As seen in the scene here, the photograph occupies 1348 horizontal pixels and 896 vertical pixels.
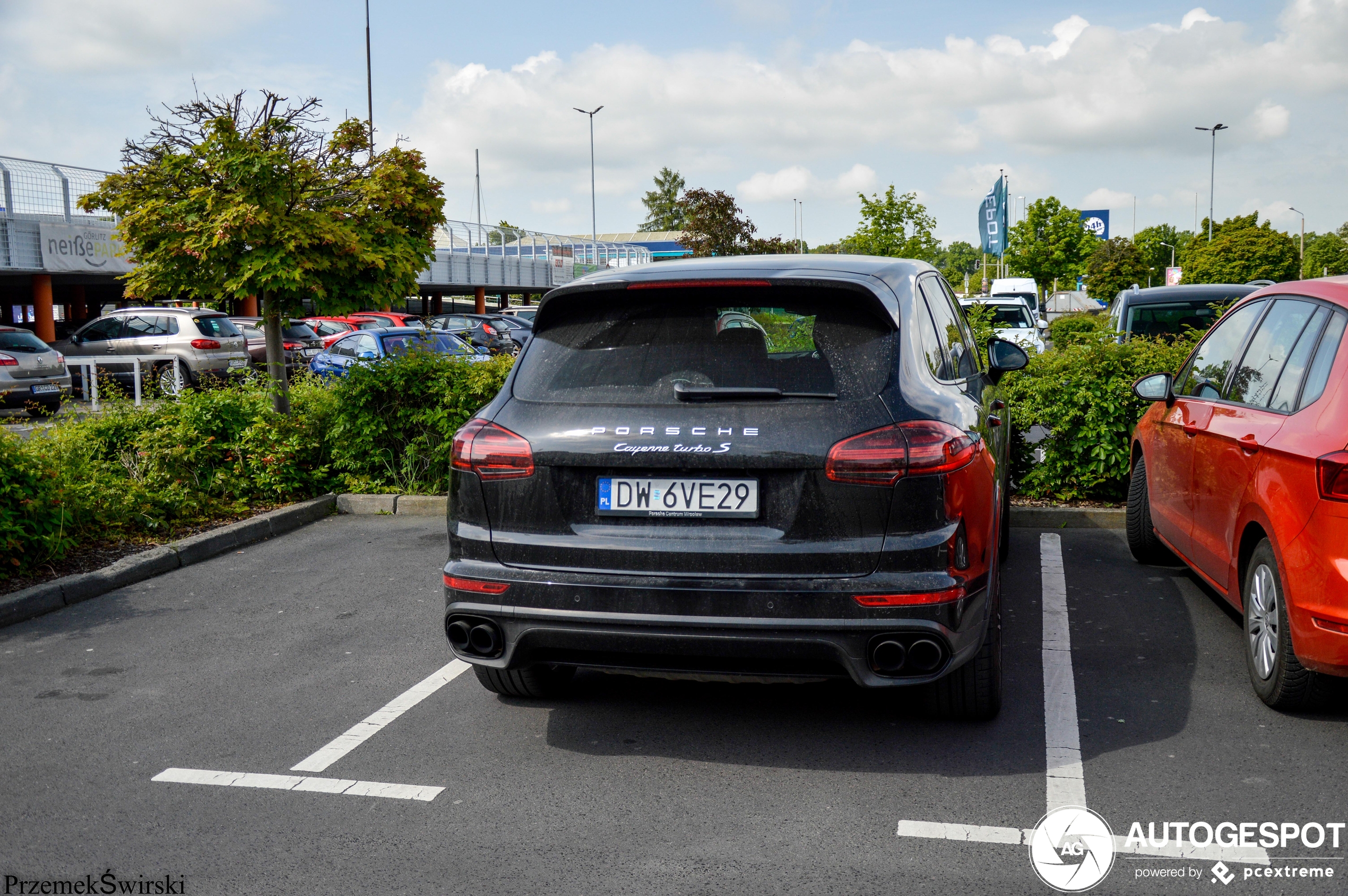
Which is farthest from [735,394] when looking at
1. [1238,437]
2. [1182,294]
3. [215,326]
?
[215,326]

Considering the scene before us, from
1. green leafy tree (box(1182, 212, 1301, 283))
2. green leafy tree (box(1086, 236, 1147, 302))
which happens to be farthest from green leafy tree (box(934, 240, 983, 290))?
green leafy tree (box(1182, 212, 1301, 283))

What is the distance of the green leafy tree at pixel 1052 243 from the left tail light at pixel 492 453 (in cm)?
4746

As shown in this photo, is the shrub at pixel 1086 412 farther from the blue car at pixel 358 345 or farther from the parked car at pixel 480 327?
the parked car at pixel 480 327

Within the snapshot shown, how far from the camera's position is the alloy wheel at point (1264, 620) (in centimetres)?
430

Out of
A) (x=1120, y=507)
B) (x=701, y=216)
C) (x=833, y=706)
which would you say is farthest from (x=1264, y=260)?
(x=833, y=706)

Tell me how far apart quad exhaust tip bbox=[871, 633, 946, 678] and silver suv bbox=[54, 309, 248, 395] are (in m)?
19.9

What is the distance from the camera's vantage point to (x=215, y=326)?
73.4 feet

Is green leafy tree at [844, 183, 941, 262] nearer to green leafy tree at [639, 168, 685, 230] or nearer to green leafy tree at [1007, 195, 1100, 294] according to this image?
green leafy tree at [1007, 195, 1100, 294]

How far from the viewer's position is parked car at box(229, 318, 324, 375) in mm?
24847

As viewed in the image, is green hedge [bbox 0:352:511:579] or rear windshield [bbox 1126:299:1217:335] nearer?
green hedge [bbox 0:352:511:579]

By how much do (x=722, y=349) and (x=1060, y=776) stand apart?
185 cm

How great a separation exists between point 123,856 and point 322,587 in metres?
3.43

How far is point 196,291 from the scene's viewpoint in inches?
394

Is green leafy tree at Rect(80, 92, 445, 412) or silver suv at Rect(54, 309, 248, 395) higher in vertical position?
green leafy tree at Rect(80, 92, 445, 412)
